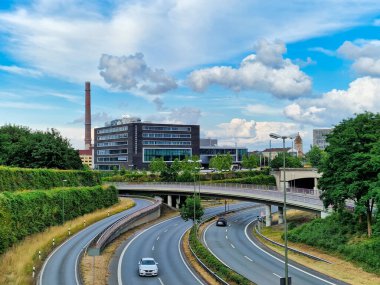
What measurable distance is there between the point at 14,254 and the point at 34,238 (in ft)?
32.4

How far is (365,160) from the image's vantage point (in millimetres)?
49375

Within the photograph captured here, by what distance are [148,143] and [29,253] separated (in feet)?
464

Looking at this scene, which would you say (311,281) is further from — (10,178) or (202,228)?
(10,178)

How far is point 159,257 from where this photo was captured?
165 ft

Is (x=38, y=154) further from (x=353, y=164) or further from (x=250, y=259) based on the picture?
(x=353, y=164)

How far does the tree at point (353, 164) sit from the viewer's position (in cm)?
4894

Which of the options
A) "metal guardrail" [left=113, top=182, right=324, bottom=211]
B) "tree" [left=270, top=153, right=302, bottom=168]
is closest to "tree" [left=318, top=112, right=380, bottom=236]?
"metal guardrail" [left=113, top=182, right=324, bottom=211]

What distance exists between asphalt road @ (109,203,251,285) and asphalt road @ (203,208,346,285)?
179 inches

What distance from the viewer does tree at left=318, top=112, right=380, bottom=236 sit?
161 feet

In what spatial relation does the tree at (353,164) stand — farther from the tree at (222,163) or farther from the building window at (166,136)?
the building window at (166,136)

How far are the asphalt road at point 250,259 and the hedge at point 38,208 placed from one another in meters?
21.9

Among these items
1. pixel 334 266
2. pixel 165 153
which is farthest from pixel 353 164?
pixel 165 153

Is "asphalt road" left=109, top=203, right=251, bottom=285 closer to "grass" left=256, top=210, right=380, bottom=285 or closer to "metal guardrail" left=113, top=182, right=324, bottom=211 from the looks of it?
"metal guardrail" left=113, top=182, right=324, bottom=211

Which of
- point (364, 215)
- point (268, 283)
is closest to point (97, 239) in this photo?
point (268, 283)
